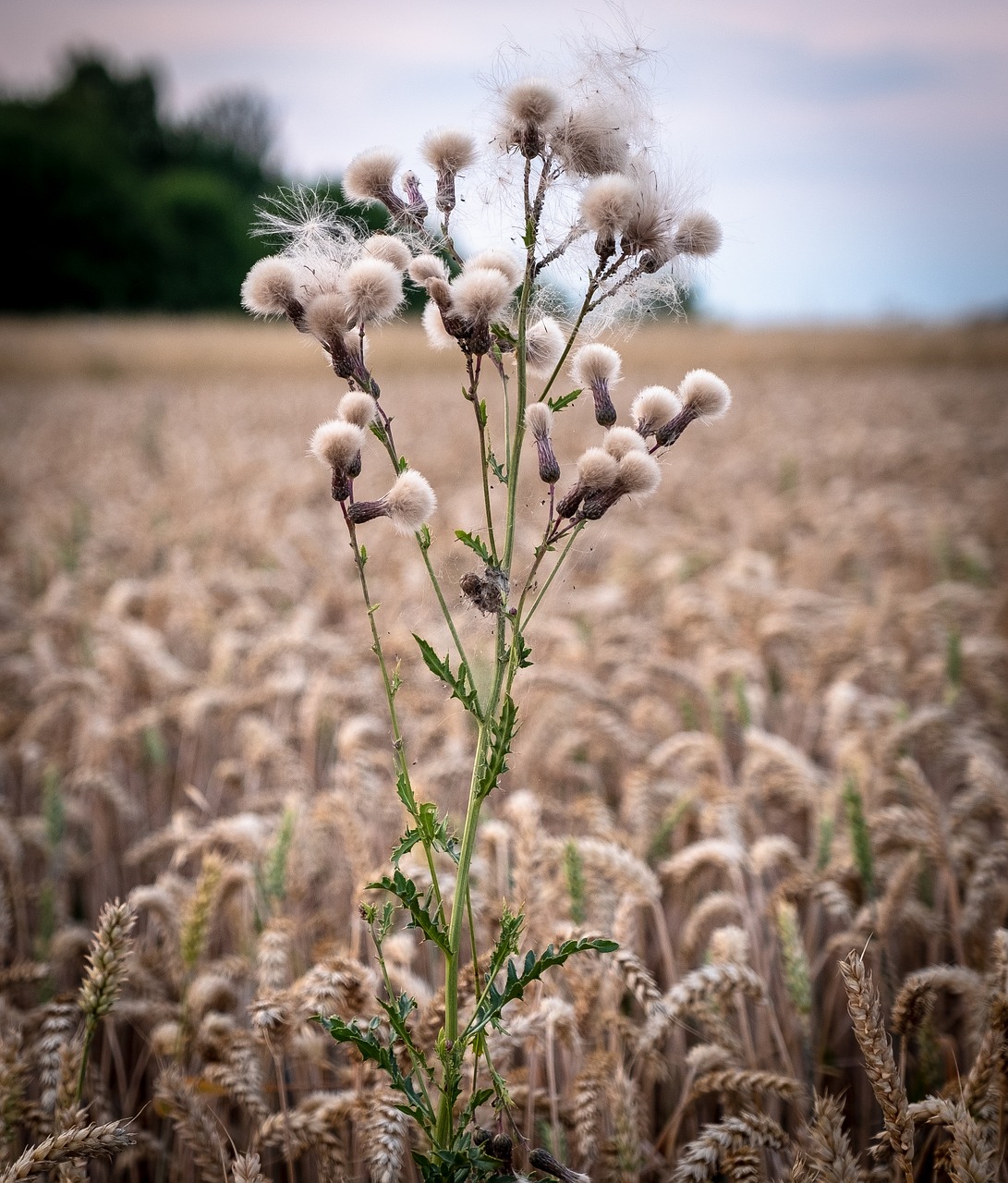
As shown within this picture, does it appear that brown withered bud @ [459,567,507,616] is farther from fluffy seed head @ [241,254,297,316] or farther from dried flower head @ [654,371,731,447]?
fluffy seed head @ [241,254,297,316]

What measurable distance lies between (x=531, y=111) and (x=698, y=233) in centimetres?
22

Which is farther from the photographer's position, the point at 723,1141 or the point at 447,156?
the point at 723,1141

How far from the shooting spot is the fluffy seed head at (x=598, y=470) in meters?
0.98

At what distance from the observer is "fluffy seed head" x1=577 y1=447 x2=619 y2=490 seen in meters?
0.98

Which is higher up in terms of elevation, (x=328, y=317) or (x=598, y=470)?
(x=328, y=317)

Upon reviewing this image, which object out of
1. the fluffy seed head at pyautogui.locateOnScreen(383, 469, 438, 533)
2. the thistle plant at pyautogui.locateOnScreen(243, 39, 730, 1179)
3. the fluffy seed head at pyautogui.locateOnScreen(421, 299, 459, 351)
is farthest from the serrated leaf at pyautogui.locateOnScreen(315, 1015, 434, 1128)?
the fluffy seed head at pyautogui.locateOnScreen(421, 299, 459, 351)

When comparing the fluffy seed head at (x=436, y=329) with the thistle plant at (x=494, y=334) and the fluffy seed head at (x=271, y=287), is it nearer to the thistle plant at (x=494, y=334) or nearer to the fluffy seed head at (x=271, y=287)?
the thistle plant at (x=494, y=334)

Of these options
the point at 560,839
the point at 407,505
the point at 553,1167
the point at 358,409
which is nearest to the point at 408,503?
the point at 407,505

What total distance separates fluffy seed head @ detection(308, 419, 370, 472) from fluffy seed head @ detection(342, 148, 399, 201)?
0.90 ft

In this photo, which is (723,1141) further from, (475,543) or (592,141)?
(592,141)

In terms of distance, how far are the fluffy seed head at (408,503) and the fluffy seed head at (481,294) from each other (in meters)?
0.18

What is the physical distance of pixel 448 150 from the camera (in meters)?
1.07

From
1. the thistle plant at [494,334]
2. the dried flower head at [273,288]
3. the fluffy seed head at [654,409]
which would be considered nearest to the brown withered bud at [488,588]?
the thistle plant at [494,334]

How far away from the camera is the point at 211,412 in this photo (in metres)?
12.3
